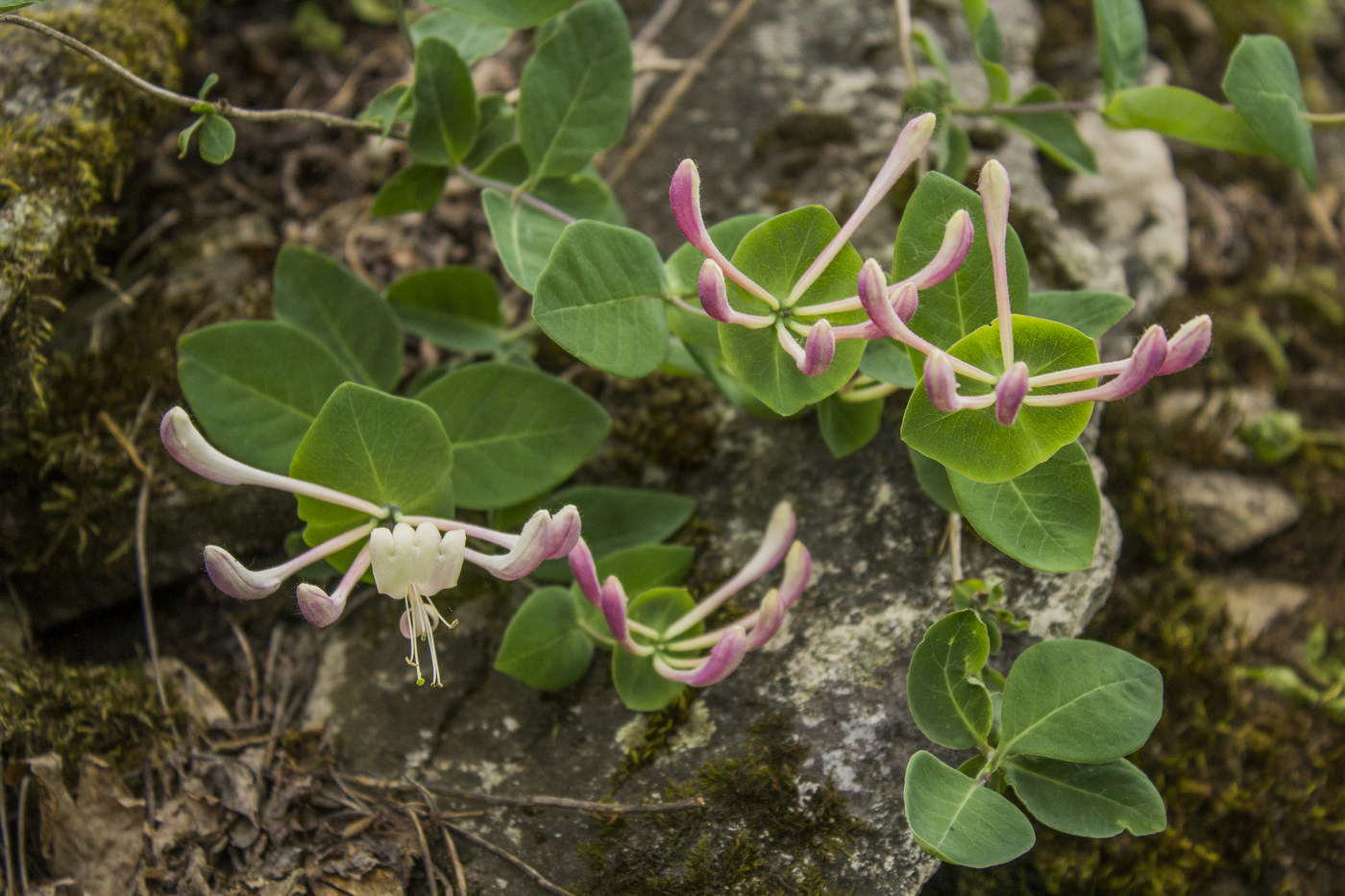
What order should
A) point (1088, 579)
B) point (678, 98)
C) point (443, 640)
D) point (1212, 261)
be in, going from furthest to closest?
point (1212, 261)
point (678, 98)
point (443, 640)
point (1088, 579)

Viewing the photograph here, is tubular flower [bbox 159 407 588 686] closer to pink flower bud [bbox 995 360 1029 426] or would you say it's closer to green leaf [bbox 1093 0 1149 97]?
pink flower bud [bbox 995 360 1029 426]

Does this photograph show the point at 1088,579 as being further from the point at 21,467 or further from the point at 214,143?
the point at 21,467

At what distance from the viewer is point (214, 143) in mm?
1503

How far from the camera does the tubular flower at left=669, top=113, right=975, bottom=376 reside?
45.9 inches

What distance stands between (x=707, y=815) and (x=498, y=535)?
1.93ft

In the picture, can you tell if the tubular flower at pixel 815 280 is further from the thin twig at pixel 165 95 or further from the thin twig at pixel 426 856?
the thin twig at pixel 426 856

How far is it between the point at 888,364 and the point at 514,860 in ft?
3.16

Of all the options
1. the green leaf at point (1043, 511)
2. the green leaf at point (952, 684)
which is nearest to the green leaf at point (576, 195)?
the green leaf at point (1043, 511)

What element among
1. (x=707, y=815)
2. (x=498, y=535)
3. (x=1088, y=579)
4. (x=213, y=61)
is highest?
(x=213, y=61)

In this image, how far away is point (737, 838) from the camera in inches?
57.5

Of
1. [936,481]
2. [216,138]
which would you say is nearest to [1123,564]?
[936,481]

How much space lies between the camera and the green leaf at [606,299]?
1.27 m

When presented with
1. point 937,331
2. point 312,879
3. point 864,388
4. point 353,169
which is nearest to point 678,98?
point 353,169

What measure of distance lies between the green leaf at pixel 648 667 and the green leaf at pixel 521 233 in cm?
51
